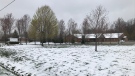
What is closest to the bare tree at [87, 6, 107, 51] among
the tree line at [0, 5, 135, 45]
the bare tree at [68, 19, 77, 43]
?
the tree line at [0, 5, 135, 45]

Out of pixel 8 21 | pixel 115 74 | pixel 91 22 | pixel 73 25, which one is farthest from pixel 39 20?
pixel 115 74

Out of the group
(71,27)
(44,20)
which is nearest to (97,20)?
(44,20)

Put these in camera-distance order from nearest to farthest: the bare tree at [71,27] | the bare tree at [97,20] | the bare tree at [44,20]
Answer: the bare tree at [97,20]
the bare tree at [44,20]
the bare tree at [71,27]

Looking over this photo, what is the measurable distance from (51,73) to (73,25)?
62.3m

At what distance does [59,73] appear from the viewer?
10422mm

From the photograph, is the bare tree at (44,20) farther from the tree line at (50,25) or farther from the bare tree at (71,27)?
the bare tree at (71,27)

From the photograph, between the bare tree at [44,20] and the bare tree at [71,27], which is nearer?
the bare tree at [44,20]

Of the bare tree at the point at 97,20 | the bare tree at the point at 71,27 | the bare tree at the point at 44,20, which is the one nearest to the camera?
the bare tree at the point at 97,20

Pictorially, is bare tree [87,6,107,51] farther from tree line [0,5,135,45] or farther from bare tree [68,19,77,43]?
bare tree [68,19,77,43]

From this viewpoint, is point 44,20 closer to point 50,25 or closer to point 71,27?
point 50,25

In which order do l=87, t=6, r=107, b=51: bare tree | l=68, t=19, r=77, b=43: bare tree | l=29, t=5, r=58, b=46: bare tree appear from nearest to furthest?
l=87, t=6, r=107, b=51: bare tree → l=29, t=5, r=58, b=46: bare tree → l=68, t=19, r=77, b=43: bare tree

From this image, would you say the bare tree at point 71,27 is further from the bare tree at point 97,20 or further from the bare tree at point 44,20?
the bare tree at point 97,20

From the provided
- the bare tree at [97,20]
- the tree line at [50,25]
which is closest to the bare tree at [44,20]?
the tree line at [50,25]

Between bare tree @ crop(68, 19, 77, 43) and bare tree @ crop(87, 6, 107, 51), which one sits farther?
bare tree @ crop(68, 19, 77, 43)
